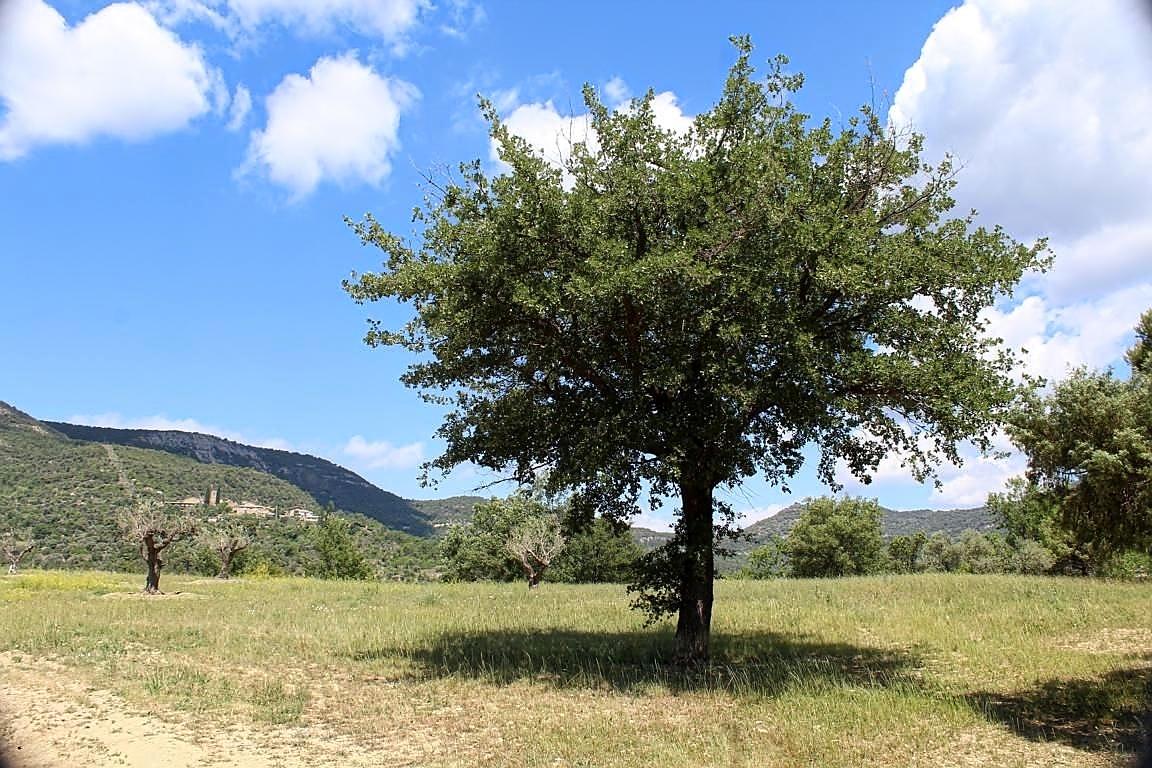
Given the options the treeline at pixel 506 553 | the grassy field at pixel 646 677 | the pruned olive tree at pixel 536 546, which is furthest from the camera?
the treeline at pixel 506 553

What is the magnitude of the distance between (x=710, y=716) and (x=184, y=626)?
17455mm

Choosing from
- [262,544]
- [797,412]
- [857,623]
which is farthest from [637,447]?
[262,544]

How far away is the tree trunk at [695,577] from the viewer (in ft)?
47.0

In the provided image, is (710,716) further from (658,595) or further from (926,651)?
(926,651)

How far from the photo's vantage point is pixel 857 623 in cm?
2108

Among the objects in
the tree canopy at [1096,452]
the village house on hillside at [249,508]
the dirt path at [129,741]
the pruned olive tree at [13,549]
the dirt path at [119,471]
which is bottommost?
the dirt path at [129,741]

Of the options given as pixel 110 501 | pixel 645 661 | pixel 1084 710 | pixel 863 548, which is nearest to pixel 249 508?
pixel 110 501

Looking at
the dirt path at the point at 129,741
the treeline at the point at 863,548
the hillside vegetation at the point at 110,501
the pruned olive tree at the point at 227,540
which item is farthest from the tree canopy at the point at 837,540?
the dirt path at the point at 129,741

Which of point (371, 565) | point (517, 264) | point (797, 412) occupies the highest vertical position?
point (517, 264)

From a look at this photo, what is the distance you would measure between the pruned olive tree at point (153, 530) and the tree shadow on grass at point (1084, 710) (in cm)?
3701

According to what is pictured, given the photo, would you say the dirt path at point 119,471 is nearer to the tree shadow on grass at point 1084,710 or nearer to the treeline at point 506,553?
the treeline at point 506,553

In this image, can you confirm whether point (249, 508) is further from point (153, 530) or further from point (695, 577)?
point (695, 577)

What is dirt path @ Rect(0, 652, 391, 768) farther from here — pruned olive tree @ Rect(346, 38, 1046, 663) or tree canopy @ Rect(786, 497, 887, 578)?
tree canopy @ Rect(786, 497, 887, 578)

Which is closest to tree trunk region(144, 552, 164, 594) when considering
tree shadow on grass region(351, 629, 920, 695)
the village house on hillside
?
tree shadow on grass region(351, 629, 920, 695)
